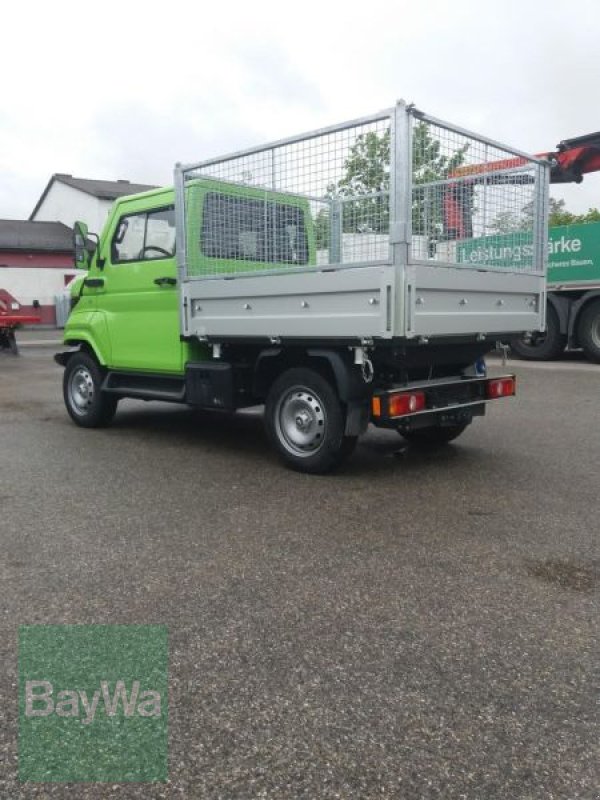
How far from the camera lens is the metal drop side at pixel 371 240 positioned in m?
4.94

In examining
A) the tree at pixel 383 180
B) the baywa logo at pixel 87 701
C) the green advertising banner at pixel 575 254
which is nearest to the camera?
the baywa logo at pixel 87 701

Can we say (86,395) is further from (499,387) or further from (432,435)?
(499,387)

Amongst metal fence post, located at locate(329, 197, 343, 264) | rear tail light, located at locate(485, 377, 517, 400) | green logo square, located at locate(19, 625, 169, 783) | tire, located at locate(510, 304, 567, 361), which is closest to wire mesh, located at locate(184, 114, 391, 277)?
metal fence post, located at locate(329, 197, 343, 264)

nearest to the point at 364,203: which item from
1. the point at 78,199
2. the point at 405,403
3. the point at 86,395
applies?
the point at 405,403

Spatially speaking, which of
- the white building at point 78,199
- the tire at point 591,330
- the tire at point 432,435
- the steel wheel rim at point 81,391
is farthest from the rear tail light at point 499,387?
the white building at point 78,199

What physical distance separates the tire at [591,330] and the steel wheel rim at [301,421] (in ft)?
33.3

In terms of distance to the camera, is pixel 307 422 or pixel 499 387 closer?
pixel 307 422

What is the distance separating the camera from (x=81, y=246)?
25.1ft

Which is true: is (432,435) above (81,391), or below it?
below

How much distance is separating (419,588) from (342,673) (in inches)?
35.4

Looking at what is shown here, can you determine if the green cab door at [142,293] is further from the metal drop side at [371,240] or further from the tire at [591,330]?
the tire at [591,330]

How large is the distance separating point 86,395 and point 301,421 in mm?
3263

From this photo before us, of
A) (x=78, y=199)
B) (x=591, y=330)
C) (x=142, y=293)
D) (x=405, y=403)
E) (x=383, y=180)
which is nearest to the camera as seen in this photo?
(x=383, y=180)

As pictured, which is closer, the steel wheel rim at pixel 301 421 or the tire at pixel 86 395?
the steel wheel rim at pixel 301 421
